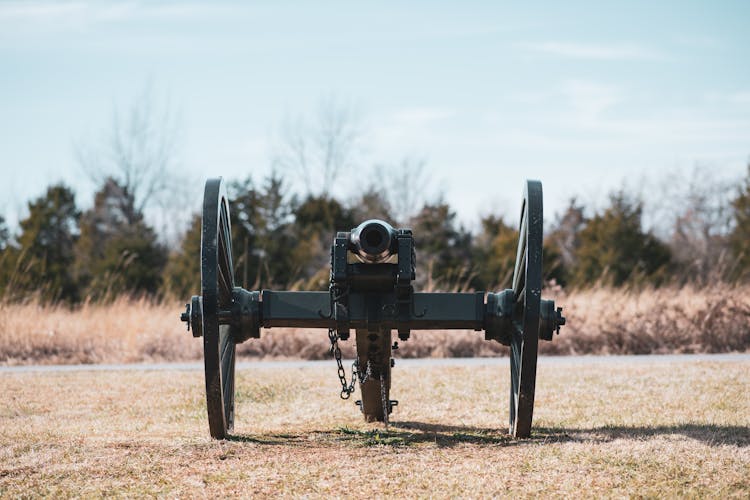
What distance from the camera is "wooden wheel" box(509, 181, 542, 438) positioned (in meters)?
4.98

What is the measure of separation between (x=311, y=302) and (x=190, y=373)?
18.3 ft

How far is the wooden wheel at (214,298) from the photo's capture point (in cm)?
496

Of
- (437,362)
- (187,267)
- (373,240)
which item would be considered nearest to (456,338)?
(437,362)

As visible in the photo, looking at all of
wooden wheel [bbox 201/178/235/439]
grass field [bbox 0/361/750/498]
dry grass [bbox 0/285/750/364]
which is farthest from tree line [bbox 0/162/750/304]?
wooden wheel [bbox 201/178/235/439]

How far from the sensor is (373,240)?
521cm

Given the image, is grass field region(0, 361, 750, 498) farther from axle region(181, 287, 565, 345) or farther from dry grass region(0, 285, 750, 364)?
dry grass region(0, 285, 750, 364)

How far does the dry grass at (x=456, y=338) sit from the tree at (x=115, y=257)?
4620mm

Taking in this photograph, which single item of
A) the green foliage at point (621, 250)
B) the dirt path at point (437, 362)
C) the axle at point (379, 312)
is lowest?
the dirt path at point (437, 362)

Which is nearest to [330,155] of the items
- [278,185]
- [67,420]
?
[278,185]

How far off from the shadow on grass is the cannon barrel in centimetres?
121

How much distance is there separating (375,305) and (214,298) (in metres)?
0.99

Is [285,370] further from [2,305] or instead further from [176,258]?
[176,258]

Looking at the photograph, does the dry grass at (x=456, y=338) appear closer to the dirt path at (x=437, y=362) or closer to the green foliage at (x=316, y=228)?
the dirt path at (x=437, y=362)

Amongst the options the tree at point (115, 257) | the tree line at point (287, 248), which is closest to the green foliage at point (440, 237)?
the tree line at point (287, 248)
